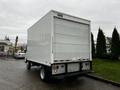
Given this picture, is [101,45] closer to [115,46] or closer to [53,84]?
[115,46]

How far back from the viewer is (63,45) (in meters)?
6.44

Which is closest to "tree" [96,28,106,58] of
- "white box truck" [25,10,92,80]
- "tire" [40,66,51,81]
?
"white box truck" [25,10,92,80]

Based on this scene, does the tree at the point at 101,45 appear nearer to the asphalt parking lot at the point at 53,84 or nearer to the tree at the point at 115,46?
the tree at the point at 115,46

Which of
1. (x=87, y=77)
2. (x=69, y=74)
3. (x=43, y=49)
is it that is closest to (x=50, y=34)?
(x=43, y=49)

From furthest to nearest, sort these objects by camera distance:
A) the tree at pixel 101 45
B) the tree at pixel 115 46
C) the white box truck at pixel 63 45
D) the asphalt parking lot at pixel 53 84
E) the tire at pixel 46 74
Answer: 1. the tree at pixel 101 45
2. the tree at pixel 115 46
3. the tire at pixel 46 74
4. the white box truck at pixel 63 45
5. the asphalt parking lot at pixel 53 84

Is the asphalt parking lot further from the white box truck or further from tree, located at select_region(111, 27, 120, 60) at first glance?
tree, located at select_region(111, 27, 120, 60)

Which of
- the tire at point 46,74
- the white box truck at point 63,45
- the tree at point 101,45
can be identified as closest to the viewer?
the white box truck at point 63,45

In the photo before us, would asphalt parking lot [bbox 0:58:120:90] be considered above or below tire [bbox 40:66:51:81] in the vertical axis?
below

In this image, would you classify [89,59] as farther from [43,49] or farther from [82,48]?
[43,49]

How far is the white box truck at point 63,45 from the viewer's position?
19.8ft

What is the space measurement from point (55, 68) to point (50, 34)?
163 centimetres

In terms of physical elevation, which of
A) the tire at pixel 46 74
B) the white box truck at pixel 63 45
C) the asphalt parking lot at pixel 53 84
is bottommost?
the asphalt parking lot at pixel 53 84

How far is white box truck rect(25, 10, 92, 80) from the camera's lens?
6.04m

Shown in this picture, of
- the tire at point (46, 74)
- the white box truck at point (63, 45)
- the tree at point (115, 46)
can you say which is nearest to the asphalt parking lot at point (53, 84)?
the tire at point (46, 74)
